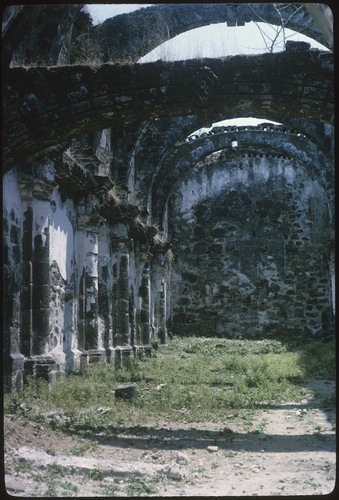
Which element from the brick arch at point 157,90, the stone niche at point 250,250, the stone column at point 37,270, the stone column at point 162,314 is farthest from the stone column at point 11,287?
the stone niche at point 250,250

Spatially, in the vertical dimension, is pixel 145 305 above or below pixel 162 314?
above

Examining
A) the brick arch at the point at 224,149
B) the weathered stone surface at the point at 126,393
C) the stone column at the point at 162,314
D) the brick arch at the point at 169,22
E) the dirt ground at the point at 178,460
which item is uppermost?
the brick arch at the point at 169,22

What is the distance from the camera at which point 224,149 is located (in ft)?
80.1

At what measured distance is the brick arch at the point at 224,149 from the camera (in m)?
21.1

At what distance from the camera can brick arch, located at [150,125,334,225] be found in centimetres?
2112

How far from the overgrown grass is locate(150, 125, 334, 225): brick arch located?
20.8 ft

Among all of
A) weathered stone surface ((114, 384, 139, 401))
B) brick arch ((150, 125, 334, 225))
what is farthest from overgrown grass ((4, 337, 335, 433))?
brick arch ((150, 125, 334, 225))

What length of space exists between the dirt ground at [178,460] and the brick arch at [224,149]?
1371 centimetres

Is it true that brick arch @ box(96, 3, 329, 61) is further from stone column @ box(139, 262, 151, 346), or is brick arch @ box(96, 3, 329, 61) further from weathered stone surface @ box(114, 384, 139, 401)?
weathered stone surface @ box(114, 384, 139, 401)

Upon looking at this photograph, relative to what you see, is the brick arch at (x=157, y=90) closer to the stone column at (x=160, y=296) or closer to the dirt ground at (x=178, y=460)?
the dirt ground at (x=178, y=460)

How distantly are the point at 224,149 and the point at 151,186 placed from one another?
19.7 feet

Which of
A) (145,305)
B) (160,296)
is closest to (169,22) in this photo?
(145,305)

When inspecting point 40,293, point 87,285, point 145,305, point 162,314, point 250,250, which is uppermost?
point 250,250

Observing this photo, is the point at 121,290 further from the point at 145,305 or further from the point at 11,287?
the point at 11,287
